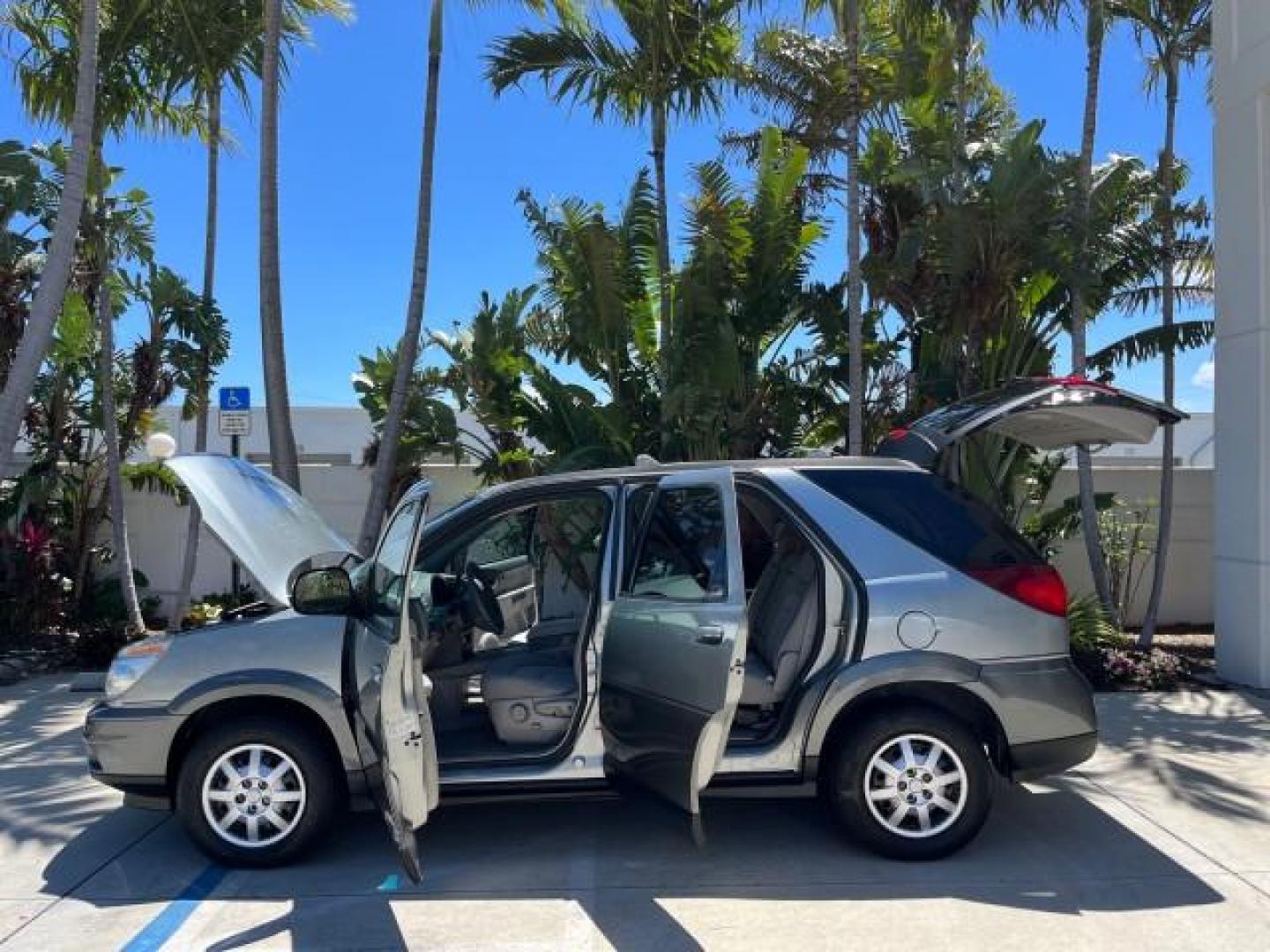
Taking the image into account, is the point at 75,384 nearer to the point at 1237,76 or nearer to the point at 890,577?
the point at 890,577

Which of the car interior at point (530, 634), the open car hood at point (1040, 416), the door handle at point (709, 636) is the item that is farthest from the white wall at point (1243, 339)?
the door handle at point (709, 636)

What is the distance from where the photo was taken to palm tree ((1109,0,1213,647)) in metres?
11.1

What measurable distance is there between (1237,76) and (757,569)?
20.9 ft

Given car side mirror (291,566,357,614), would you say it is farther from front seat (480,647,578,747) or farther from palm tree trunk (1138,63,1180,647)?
palm tree trunk (1138,63,1180,647)

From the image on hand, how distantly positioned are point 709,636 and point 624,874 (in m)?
1.27

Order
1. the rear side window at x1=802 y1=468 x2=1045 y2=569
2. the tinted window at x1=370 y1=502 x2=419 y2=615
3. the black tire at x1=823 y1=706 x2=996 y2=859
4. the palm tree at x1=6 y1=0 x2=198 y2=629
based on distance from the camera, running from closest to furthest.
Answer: the tinted window at x1=370 y1=502 x2=419 y2=615, the black tire at x1=823 y1=706 x2=996 y2=859, the rear side window at x1=802 y1=468 x2=1045 y2=569, the palm tree at x1=6 y1=0 x2=198 y2=629

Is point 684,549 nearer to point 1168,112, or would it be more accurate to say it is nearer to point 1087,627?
point 1087,627

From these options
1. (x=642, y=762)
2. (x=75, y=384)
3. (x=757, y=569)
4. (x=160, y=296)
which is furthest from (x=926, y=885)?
(x=75, y=384)

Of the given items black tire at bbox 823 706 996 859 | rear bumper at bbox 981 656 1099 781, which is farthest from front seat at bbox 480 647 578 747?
rear bumper at bbox 981 656 1099 781

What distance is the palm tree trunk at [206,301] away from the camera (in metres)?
12.2

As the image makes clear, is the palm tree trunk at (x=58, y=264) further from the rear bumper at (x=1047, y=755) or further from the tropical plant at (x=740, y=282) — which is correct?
the rear bumper at (x=1047, y=755)

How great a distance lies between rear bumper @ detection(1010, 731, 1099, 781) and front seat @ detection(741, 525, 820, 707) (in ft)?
3.46

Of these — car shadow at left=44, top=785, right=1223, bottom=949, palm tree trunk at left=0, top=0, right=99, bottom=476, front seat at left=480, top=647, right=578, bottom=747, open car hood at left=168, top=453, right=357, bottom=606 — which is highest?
palm tree trunk at left=0, top=0, right=99, bottom=476

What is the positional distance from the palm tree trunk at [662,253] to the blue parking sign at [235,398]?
4.02 meters
